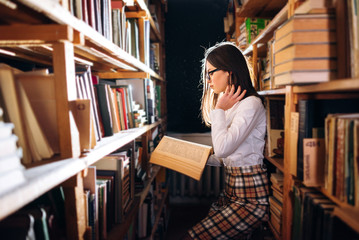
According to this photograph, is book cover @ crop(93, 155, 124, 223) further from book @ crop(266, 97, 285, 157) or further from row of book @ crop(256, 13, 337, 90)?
book @ crop(266, 97, 285, 157)

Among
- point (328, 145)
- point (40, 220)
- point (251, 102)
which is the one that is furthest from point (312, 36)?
point (40, 220)

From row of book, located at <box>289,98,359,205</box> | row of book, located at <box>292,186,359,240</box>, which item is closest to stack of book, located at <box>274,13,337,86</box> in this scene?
row of book, located at <box>289,98,359,205</box>

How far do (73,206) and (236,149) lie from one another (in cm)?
93

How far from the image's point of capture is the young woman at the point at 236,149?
129cm

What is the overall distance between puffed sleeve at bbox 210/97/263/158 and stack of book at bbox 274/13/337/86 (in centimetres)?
49

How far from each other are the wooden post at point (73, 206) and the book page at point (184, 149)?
718mm

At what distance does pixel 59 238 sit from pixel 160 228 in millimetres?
1741

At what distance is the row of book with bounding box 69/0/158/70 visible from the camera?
90cm

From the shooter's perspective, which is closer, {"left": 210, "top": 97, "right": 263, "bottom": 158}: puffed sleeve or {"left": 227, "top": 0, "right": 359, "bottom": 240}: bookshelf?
{"left": 227, "top": 0, "right": 359, "bottom": 240}: bookshelf

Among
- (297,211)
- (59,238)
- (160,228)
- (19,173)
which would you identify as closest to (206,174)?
(160,228)

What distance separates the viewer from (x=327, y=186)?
0.87m

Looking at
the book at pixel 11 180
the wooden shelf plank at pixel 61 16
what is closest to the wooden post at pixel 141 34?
the wooden shelf plank at pixel 61 16

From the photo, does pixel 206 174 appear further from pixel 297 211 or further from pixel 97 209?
pixel 97 209

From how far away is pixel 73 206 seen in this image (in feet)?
2.46
